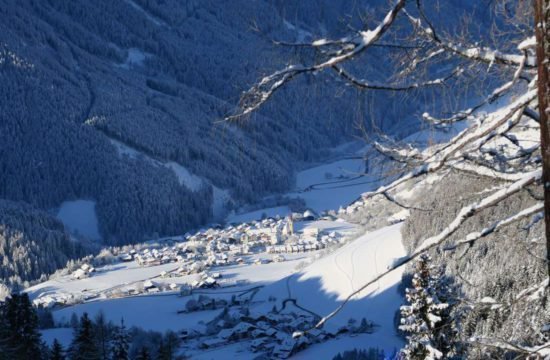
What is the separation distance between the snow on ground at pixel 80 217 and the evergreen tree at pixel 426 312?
6601 centimetres

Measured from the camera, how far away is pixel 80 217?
78.2 metres

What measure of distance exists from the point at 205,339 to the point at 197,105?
72.8 meters

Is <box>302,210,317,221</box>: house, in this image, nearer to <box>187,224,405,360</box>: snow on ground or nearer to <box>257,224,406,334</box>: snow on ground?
<box>187,224,405,360</box>: snow on ground

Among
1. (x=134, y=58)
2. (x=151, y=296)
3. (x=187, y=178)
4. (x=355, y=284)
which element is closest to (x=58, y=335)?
(x=151, y=296)

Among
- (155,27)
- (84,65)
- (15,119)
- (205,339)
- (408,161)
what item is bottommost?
(205,339)

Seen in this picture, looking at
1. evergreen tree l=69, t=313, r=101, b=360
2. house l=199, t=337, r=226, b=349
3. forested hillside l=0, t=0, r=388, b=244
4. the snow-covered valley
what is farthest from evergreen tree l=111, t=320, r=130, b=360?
forested hillside l=0, t=0, r=388, b=244

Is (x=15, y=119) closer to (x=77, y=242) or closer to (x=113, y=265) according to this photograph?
(x=77, y=242)

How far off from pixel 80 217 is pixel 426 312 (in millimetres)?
71063

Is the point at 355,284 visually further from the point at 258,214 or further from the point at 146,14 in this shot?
the point at 146,14

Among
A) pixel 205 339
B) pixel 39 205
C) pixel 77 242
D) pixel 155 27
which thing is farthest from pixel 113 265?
pixel 155 27

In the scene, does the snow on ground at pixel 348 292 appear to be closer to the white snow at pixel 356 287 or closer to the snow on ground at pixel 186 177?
the white snow at pixel 356 287

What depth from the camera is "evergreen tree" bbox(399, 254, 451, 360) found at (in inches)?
398

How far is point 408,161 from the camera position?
3783 mm

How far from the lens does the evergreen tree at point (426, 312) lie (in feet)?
33.1
